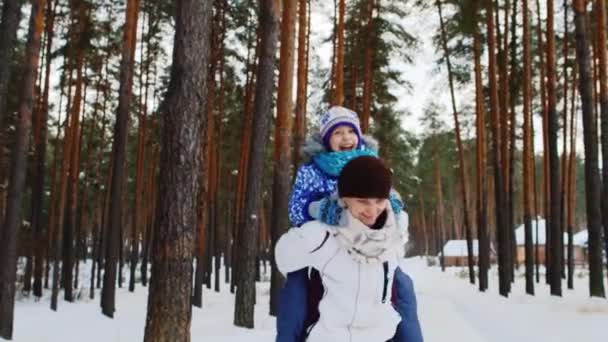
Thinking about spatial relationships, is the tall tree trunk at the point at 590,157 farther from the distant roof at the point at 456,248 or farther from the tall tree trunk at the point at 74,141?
the distant roof at the point at 456,248

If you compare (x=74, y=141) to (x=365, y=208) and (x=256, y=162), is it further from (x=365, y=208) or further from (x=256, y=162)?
(x=365, y=208)

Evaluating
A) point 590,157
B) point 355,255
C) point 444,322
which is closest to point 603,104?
point 590,157

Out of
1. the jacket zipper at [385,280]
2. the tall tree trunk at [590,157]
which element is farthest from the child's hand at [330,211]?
the tall tree trunk at [590,157]

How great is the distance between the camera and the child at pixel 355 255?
2.01 meters

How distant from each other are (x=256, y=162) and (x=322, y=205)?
822 centimetres

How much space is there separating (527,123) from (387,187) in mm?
16512

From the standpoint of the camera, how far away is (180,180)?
5.38 m

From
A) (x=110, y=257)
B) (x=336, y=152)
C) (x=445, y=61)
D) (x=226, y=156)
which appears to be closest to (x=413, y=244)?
(x=226, y=156)

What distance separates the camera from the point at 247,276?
33.6 ft

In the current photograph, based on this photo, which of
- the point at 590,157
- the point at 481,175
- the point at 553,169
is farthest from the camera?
the point at 481,175

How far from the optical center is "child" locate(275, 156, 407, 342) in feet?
6.61

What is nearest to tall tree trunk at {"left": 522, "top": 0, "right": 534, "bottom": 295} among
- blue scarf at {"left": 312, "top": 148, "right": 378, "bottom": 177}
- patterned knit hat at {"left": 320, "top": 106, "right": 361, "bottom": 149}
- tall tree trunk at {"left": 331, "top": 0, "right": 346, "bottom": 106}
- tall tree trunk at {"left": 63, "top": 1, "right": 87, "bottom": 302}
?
tall tree trunk at {"left": 331, "top": 0, "right": 346, "bottom": 106}

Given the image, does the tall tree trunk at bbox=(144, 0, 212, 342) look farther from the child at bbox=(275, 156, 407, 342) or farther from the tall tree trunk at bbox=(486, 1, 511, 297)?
the tall tree trunk at bbox=(486, 1, 511, 297)

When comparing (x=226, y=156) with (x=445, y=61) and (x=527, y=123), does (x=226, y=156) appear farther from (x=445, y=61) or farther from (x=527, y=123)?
(x=527, y=123)
